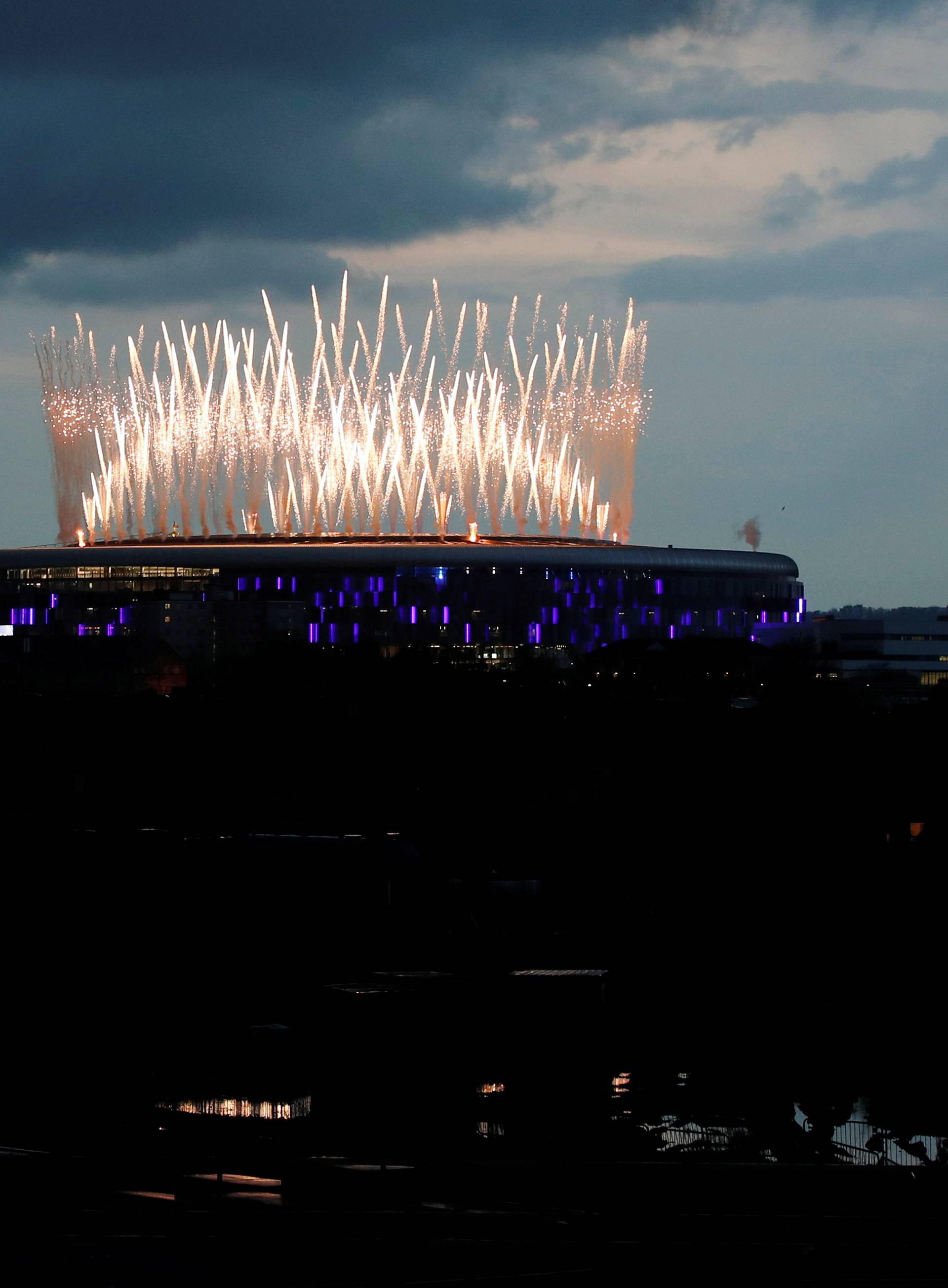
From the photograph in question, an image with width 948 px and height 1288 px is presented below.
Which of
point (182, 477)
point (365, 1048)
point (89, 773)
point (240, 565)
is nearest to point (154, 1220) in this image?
point (365, 1048)

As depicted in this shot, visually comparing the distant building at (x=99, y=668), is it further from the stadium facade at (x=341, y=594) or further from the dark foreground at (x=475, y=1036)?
the dark foreground at (x=475, y=1036)

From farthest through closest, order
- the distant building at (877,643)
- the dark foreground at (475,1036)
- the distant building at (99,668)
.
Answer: the distant building at (877,643), the distant building at (99,668), the dark foreground at (475,1036)

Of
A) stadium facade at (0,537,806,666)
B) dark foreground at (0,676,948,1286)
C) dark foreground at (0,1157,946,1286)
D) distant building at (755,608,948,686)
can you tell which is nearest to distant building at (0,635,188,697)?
stadium facade at (0,537,806,666)

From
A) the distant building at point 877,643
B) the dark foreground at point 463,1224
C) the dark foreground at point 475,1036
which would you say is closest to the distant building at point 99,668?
the distant building at point 877,643

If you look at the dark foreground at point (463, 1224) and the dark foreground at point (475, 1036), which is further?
the dark foreground at point (475, 1036)

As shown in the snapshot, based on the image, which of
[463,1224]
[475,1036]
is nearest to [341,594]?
[475,1036]

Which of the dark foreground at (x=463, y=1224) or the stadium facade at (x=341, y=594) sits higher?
the stadium facade at (x=341, y=594)

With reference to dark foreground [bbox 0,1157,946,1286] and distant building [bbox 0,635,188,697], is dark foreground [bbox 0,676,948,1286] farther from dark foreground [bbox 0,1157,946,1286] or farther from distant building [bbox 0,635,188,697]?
distant building [bbox 0,635,188,697]

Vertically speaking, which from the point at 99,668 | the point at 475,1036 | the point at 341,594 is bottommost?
the point at 475,1036

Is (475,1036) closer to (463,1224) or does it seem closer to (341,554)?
(463,1224)
